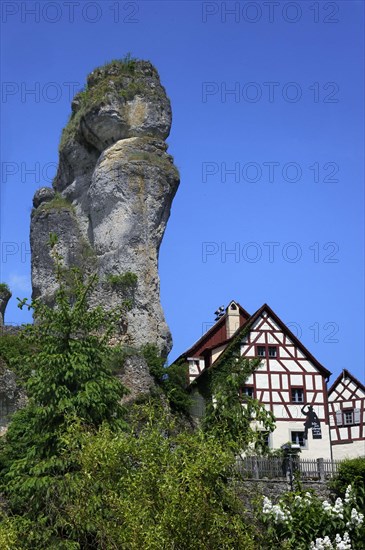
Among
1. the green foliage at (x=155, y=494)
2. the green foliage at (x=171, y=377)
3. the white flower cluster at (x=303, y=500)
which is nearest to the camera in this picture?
the green foliage at (x=155, y=494)

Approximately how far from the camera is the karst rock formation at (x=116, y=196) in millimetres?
39125

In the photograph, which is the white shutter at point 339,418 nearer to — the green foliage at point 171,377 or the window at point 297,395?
the window at point 297,395

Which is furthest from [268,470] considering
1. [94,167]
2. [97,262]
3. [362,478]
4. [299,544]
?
[94,167]

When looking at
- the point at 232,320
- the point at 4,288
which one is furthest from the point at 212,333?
the point at 4,288

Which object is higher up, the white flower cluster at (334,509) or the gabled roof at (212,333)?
the gabled roof at (212,333)

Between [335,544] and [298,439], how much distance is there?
→ 1538 cm

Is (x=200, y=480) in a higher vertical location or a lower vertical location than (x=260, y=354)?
lower

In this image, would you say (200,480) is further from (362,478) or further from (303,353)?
(303,353)

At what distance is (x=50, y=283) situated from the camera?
42938 mm

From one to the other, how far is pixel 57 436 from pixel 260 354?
19.1 meters

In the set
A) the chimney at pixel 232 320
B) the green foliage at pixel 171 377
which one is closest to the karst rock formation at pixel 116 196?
the green foliage at pixel 171 377

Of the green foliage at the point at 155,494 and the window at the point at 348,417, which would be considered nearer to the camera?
the green foliage at the point at 155,494

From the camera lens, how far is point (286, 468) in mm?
26609

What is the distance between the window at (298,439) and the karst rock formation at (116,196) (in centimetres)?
720
